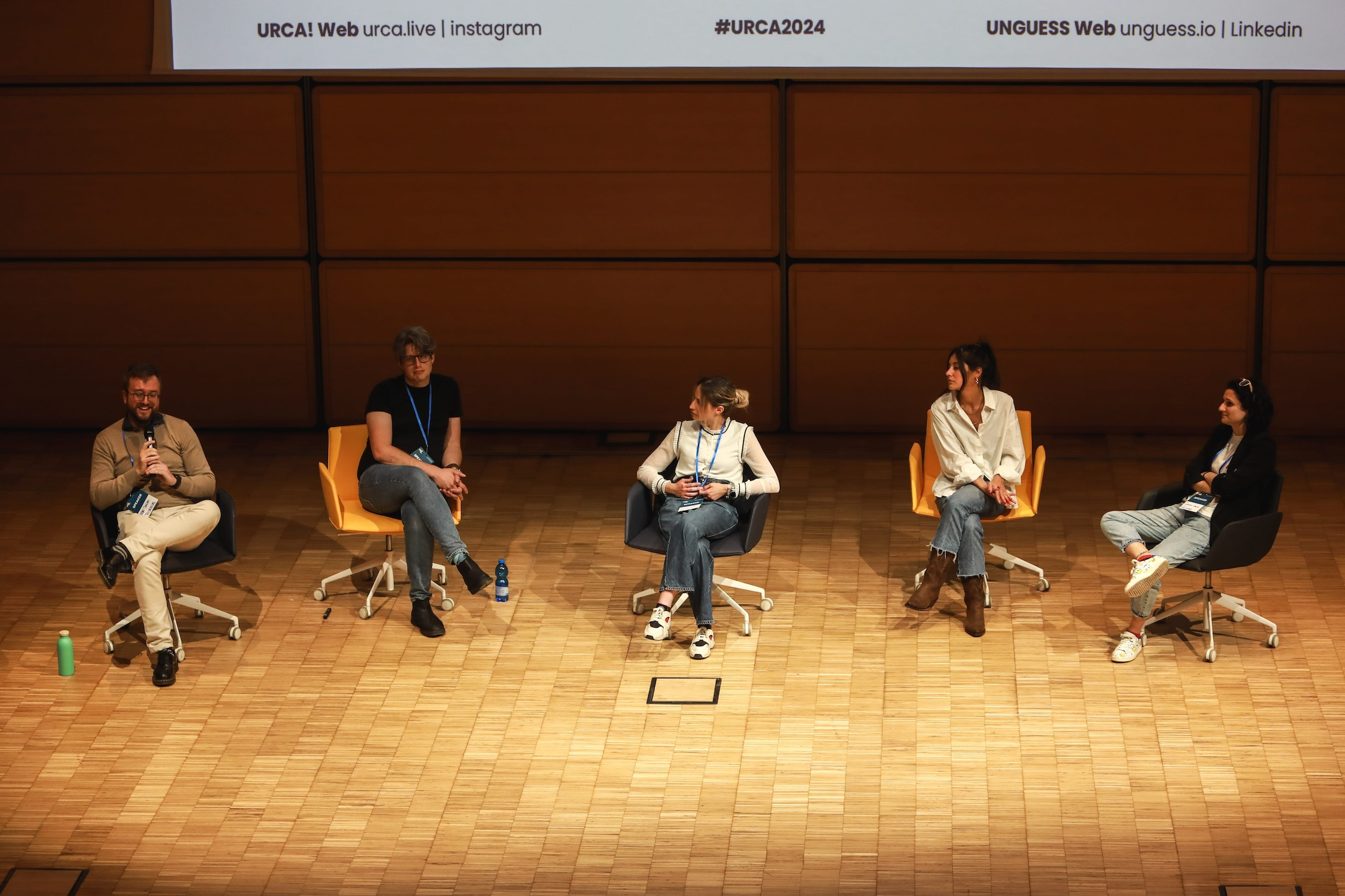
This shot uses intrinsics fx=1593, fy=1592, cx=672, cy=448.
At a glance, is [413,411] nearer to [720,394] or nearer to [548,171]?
[720,394]

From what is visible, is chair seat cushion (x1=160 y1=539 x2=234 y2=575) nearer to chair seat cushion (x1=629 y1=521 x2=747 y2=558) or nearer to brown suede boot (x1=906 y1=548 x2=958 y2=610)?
chair seat cushion (x1=629 y1=521 x2=747 y2=558)

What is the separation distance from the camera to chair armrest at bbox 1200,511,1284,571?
5.93 meters

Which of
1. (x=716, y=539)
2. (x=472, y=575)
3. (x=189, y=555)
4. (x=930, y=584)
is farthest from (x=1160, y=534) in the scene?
(x=189, y=555)

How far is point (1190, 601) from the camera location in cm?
627

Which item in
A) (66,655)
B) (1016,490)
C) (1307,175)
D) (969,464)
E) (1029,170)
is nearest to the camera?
(66,655)

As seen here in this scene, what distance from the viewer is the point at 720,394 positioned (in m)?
6.41

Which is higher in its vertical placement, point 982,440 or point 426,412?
point 426,412

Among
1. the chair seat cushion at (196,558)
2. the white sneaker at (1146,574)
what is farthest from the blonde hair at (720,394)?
the chair seat cushion at (196,558)

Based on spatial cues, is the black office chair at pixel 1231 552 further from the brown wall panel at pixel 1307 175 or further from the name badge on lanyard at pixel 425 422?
the name badge on lanyard at pixel 425 422

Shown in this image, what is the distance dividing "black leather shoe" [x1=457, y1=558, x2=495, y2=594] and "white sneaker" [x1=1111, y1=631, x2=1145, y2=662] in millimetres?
2447

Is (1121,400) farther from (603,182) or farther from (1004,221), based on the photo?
(603,182)

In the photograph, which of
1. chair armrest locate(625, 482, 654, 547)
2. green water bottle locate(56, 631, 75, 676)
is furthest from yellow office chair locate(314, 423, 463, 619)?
green water bottle locate(56, 631, 75, 676)

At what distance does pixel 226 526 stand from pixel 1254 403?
4.01m

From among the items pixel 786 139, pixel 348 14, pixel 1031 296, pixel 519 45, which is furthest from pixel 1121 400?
pixel 348 14
